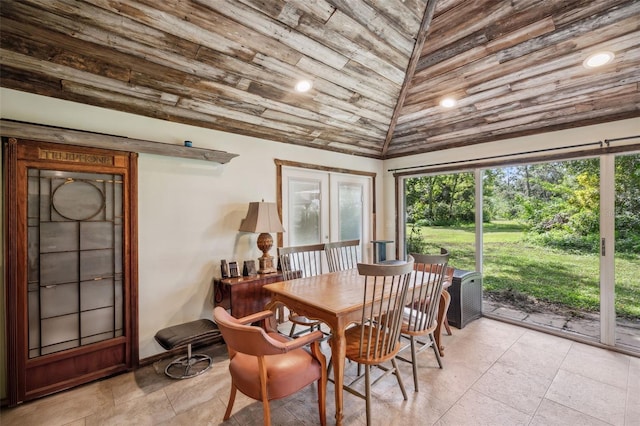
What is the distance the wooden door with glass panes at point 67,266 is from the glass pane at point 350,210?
2890 millimetres

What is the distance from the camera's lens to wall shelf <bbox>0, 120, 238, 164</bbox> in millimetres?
2121

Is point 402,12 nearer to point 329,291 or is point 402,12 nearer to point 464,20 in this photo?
point 464,20

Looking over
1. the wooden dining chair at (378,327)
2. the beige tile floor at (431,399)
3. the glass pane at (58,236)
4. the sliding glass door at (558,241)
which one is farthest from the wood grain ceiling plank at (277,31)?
the beige tile floor at (431,399)

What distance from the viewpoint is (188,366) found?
→ 265 centimetres

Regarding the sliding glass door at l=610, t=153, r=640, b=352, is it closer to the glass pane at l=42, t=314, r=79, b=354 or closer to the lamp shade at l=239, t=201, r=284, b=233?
the lamp shade at l=239, t=201, r=284, b=233

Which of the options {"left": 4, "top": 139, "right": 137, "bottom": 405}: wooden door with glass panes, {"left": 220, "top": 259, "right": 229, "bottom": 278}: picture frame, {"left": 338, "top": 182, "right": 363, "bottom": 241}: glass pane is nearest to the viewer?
{"left": 4, "top": 139, "right": 137, "bottom": 405}: wooden door with glass panes

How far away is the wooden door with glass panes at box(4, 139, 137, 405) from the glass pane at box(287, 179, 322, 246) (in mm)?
1925

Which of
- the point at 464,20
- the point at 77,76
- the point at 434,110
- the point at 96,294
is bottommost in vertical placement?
the point at 96,294

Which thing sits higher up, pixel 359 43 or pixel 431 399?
pixel 359 43

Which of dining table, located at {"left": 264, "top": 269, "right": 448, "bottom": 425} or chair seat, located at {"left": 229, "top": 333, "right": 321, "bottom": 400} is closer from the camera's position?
chair seat, located at {"left": 229, "top": 333, "right": 321, "bottom": 400}

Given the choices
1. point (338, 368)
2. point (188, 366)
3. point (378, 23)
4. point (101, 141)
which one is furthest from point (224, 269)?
point (378, 23)

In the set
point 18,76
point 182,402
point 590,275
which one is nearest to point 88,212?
point 18,76

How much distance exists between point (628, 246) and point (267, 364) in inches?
149

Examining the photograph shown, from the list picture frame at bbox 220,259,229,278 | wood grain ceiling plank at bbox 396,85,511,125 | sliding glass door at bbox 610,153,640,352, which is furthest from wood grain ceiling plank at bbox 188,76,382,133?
sliding glass door at bbox 610,153,640,352
